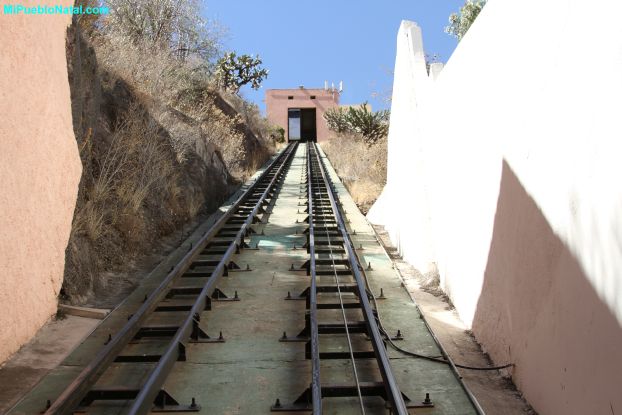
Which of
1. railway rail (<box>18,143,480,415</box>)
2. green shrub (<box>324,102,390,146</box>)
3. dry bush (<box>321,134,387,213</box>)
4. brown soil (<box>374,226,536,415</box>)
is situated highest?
green shrub (<box>324,102,390,146</box>)

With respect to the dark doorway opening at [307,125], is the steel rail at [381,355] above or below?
below

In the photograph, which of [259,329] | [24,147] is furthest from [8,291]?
[259,329]

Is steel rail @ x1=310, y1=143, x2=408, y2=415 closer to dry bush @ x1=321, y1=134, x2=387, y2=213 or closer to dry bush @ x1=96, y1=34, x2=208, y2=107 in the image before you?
dry bush @ x1=96, y1=34, x2=208, y2=107

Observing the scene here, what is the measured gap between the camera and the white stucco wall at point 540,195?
13.3ft

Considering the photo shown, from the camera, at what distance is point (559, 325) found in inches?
187

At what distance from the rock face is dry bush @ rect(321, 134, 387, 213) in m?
12.0

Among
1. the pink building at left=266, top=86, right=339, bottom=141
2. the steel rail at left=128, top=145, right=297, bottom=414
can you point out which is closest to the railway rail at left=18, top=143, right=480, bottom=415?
the steel rail at left=128, top=145, right=297, bottom=414

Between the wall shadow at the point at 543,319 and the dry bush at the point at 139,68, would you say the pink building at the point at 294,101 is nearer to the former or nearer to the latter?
the dry bush at the point at 139,68

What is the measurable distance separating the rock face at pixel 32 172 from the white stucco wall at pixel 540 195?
460 cm

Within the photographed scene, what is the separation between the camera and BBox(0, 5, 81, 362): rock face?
638cm

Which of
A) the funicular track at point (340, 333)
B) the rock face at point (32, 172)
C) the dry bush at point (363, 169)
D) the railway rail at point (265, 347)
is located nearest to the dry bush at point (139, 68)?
the railway rail at point (265, 347)

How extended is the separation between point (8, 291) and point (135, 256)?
4789 mm

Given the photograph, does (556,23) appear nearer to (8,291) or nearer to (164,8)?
(8,291)

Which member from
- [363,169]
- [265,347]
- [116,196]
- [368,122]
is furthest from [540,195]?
[368,122]
